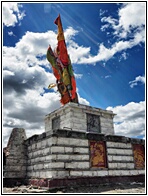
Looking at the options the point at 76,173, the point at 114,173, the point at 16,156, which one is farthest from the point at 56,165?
the point at 16,156

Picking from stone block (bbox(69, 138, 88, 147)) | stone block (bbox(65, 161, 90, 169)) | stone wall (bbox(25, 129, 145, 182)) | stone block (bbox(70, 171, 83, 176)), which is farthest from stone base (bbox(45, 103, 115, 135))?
stone block (bbox(70, 171, 83, 176))

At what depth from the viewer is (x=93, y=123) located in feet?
55.8

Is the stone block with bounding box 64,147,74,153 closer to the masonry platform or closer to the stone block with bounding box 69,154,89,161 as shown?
the masonry platform

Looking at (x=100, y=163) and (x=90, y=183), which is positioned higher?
(x=100, y=163)

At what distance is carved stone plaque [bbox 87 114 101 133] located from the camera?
16.6m

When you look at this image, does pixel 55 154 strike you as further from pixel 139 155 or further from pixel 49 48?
pixel 49 48

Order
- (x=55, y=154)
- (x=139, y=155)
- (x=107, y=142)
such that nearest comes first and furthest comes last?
1. (x=55, y=154)
2. (x=107, y=142)
3. (x=139, y=155)

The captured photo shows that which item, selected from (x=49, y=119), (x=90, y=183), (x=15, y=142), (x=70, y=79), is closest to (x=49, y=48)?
(x=70, y=79)

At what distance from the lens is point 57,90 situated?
19.2 m

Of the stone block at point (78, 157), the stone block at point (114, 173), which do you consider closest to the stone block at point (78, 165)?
the stone block at point (78, 157)

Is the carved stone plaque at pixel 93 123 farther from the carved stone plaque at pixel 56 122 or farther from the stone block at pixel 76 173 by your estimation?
the stone block at pixel 76 173

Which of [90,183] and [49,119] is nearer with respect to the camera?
[90,183]

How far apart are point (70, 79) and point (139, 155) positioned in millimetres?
9143

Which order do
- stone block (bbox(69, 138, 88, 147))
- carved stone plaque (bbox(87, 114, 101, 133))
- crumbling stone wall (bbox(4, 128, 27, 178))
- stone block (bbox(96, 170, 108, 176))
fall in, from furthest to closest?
carved stone plaque (bbox(87, 114, 101, 133)), crumbling stone wall (bbox(4, 128, 27, 178)), stone block (bbox(96, 170, 108, 176)), stone block (bbox(69, 138, 88, 147))
